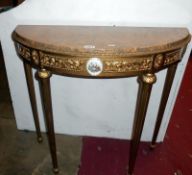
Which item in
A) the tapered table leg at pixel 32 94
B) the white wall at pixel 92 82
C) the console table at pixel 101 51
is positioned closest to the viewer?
the console table at pixel 101 51

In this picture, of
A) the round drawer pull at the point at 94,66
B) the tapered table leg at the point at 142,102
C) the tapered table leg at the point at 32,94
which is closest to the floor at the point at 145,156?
the tapered table leg at the point at 142,102

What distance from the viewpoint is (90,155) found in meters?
1.23

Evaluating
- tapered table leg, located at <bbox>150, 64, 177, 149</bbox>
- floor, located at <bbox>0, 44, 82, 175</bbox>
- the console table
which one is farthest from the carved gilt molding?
floor, located at <bbox>0, 44, 82, 175</bbox>

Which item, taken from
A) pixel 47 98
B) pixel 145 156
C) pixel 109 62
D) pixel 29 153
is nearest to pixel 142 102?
pixel 109 62

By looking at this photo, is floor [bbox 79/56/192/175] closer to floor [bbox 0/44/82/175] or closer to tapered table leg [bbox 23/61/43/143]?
floor [bbox 0/44/82/175]

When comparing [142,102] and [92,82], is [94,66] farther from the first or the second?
[92,82]

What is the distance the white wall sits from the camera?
2.95 ft

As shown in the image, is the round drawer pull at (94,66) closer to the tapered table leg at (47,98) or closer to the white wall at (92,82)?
the tapered table leg at (47,98)

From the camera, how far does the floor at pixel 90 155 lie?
1150 millimetres

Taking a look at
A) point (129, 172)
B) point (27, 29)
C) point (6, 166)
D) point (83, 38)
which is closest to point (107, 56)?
point (83, 38)

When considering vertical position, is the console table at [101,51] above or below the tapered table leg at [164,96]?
above

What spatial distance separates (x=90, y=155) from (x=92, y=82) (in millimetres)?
406

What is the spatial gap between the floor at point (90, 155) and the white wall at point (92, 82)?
0.06m

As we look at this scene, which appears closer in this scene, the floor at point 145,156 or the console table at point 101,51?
the console table at point 101,51
